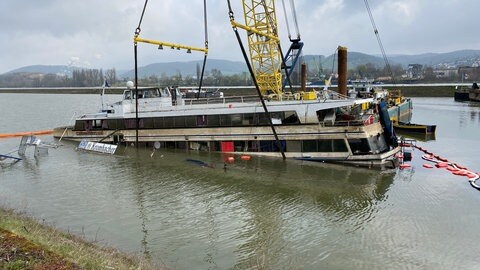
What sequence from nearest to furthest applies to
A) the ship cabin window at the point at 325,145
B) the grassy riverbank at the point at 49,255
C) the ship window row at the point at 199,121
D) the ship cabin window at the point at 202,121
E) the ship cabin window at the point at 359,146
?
the grassy riverbank at the point at 49,255
the ship cabin window at the point at 359,146
the ship cabin window at the point at 325,145
the ship window row at the point at 199,121
the ship cabin window at the point at 202,121

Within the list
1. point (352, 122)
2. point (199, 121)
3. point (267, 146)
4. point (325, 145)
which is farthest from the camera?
point (199, 121)

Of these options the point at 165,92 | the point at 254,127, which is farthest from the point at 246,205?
the point at 165,92

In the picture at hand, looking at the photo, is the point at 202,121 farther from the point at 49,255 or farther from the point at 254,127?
the point at 49,255

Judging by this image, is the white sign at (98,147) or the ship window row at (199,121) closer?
the ship window row at (199,121)

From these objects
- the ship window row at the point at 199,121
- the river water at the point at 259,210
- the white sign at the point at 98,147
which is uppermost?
the ship window row at the point at 199,121

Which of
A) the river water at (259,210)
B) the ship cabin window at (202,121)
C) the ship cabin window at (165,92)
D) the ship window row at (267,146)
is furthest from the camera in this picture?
the ship cabin window at (165,92)

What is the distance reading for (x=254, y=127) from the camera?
91.9ft

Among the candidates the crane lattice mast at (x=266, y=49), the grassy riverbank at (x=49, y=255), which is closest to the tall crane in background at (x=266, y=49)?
the crane lattice mast at (x=266, y=49)

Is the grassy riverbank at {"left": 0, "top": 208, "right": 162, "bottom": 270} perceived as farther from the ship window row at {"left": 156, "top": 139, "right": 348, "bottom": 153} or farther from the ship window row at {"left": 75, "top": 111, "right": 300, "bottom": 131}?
the ship window row at {"left": 75, "top": 111, "right": 300, "bottom": 131}

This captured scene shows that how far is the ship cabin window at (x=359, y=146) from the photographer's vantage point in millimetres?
24891

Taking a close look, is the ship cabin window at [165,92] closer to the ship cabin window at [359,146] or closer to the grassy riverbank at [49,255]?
the ship cabin window at [359,146]

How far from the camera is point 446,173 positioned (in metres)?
23.6

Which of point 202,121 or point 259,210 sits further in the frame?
point 202,121

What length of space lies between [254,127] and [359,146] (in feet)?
25.2
